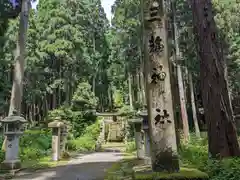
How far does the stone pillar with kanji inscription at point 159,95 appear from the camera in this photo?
3988mm

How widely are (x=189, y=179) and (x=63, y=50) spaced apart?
18751 mm

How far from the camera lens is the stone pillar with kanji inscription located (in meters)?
3.99

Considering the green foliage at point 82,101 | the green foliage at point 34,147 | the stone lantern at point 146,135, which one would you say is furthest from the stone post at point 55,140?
the green foliage at point 82,101

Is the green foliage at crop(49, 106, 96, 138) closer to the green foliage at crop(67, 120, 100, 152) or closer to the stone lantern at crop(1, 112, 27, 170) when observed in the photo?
the green foliage at crop(67, 120, 100, 152)

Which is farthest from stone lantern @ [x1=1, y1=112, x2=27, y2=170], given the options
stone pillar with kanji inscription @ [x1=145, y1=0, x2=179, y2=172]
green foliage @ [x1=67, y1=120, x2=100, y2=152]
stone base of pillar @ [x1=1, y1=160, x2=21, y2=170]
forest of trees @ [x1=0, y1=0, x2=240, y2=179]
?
green foliage @ [x1=67, y1=120, x2=100, y2=152]

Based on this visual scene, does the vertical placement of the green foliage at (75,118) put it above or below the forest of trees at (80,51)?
below

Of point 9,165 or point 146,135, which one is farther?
point 146,135

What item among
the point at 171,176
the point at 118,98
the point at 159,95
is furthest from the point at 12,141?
the point at 118,98

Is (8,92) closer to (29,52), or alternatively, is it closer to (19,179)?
(29,52)

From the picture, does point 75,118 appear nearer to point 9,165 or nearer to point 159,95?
point 9,165

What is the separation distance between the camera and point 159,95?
414 centimetres

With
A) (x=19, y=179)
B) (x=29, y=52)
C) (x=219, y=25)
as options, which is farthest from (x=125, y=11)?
(x=19, y=179)

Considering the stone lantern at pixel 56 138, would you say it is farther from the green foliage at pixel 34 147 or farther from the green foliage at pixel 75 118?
the green foliage at pixel 75 118

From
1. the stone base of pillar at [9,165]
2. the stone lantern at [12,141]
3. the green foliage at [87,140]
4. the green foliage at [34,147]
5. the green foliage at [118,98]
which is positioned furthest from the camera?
the green foliage at [118,98]
